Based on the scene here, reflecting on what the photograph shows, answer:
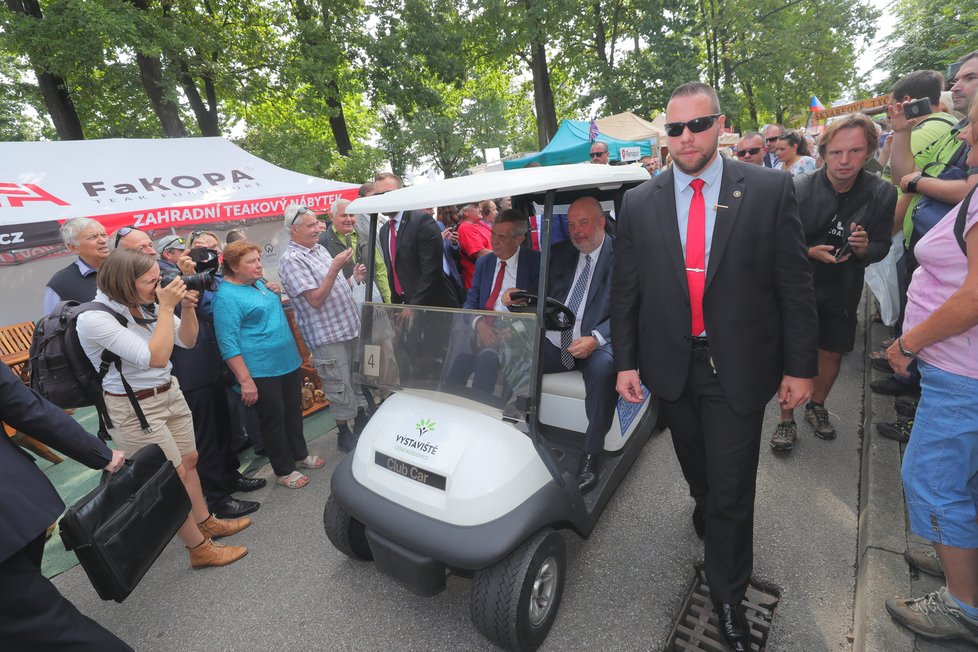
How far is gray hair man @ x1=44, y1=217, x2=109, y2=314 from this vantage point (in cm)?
293

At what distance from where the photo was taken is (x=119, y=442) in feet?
7.70

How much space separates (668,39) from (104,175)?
17.4m

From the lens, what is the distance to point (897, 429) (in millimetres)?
2855

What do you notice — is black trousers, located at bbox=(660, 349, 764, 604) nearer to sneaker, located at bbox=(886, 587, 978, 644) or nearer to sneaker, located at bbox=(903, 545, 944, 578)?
sneaker, located at bbox=(886, 587, 978, 644)

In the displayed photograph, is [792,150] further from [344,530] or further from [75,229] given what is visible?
[75,229]

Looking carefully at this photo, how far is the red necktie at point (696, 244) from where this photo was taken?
5.61ft

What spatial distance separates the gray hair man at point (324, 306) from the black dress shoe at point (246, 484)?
650 mm

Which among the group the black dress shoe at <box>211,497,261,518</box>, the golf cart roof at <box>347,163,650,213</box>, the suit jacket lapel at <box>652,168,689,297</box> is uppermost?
the golf cart roof at <box>347,163,650,213</box>

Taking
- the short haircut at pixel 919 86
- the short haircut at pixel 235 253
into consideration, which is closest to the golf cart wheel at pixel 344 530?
the short haircut at pixel 235 253

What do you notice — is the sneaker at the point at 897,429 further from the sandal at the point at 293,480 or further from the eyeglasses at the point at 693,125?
the sandal at the point at 293,480

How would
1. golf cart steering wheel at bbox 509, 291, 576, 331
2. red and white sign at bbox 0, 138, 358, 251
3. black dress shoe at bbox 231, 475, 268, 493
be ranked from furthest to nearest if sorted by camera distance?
red and white sign at bbox 0, 138, 358, 251, black dress shoe at bbox 231, 475, 268, 493, golf cart steering wheel at bbox 509, 291, 576, 331

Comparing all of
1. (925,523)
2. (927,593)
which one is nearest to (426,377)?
Answer: (925,523)

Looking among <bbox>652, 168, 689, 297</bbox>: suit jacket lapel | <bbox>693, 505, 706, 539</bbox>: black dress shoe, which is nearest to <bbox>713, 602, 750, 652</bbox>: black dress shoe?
<bbox>693, 505, 706, 539</bbox>: black dress shoe

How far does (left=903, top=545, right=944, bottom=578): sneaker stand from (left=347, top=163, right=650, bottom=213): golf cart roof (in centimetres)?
206
